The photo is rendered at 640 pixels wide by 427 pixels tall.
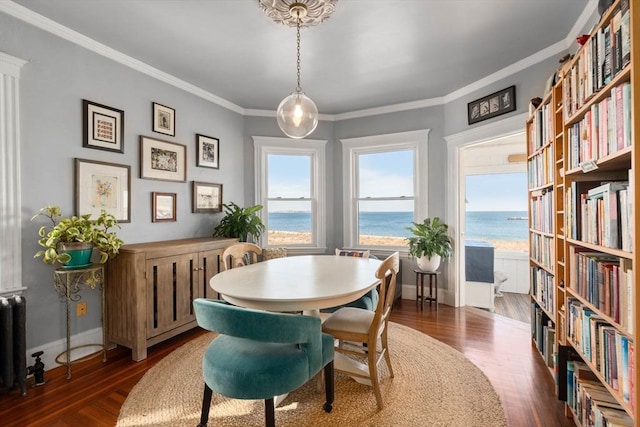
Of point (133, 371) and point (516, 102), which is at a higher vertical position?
point (516, 102)

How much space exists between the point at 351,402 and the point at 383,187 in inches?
124

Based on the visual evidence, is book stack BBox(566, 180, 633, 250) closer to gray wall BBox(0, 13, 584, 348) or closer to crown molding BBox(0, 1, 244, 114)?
gray wall BBox(0, 13, 584, 348)

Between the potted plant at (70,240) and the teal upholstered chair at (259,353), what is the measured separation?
1.49m

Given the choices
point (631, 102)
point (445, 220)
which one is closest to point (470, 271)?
point (445, 220)

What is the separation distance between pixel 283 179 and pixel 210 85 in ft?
5.38

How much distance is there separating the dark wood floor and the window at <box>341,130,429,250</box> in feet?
5.15

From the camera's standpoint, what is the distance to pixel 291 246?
4605 mm

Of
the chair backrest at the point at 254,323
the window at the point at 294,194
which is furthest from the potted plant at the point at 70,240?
the window at the point at 294,194

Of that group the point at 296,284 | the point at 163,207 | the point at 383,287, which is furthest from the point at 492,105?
the point at 163,207

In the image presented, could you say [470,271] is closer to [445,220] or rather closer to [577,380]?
[445,220]

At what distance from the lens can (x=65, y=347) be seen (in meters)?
2.46

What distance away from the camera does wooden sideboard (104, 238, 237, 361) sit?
2500 millimetres

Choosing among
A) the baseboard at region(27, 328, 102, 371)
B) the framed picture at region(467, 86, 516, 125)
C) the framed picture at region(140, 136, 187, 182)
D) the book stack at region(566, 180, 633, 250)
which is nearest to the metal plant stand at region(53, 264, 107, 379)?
the baseboard at region(27, 328, 102, 371)

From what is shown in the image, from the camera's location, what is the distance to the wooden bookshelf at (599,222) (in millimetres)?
1108
